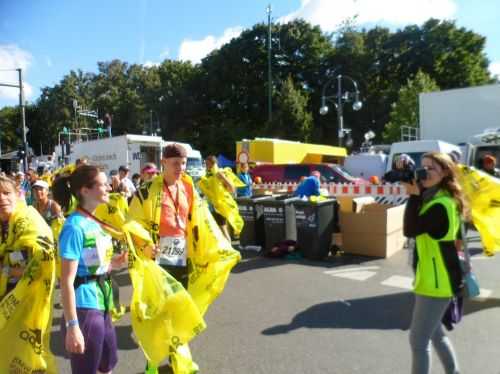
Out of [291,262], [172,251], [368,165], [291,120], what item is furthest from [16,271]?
[291,120]

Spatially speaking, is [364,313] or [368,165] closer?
[364,313]

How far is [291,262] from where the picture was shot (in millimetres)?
7629

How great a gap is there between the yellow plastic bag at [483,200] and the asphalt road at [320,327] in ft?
3.63

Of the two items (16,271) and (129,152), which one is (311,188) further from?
(129,152)

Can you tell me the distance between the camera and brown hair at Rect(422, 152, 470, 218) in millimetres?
2855

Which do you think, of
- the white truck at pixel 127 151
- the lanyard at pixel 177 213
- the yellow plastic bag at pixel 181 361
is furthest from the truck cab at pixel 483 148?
the white truck at pixel 127 151

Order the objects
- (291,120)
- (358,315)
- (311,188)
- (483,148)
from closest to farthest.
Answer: (358,315)
(311,188)
(483,148)
(291,120)

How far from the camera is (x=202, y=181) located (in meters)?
8.32

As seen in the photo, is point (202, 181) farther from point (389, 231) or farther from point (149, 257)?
point (149, 257)

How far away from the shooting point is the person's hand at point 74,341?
228cm

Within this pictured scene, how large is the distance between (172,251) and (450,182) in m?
2.19

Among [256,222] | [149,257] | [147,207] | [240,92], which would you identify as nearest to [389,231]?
[256,222]

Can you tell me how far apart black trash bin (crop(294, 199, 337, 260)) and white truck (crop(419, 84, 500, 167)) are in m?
13.5

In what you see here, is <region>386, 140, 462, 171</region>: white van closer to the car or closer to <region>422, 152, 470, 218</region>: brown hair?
the car
